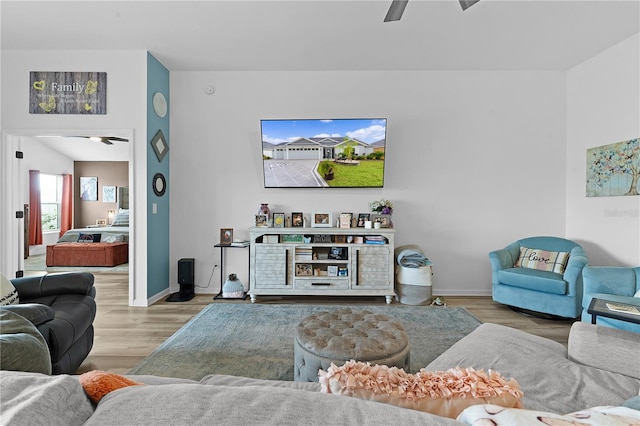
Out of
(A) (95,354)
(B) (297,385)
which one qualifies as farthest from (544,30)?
(A) (95,354)

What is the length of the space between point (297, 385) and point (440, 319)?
7.92 ft

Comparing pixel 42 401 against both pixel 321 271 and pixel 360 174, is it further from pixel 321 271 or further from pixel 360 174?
pixel 360 174

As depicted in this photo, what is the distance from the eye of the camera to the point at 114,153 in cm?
828

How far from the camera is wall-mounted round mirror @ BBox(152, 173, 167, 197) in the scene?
3.87 meters

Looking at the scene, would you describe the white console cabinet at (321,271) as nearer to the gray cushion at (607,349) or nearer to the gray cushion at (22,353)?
the gray cushion at (607,349)

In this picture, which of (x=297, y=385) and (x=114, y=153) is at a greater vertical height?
(x=114, y=153)

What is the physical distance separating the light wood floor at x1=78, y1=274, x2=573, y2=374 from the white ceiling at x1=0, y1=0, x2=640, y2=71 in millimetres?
2990

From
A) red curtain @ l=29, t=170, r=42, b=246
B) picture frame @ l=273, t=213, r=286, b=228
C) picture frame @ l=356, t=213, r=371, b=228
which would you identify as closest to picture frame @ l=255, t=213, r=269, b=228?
picture frame @ l=273, t=213, r=286, b=228

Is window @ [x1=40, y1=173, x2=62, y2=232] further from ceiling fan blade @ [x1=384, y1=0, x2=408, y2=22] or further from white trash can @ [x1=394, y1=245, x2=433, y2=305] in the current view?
ceiling fan blade @ [x1=384, y1=0, x2=408, y2=22]

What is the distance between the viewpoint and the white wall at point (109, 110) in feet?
12.0

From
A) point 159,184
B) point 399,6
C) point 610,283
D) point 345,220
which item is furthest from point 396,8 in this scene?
point 159,184

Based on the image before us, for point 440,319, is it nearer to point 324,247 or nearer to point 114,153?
point 324,247

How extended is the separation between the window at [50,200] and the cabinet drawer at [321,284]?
25.6ft

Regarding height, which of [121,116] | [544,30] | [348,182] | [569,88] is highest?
[544,30]
